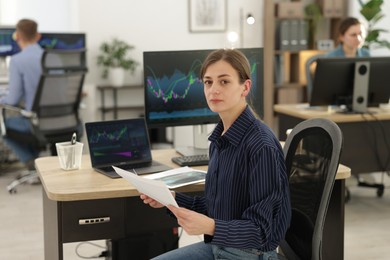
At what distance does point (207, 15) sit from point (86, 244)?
11.9 ft

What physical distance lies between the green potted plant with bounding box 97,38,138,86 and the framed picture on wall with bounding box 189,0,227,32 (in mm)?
766

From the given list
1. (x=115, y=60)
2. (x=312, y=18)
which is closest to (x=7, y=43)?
(x=115, y=60)

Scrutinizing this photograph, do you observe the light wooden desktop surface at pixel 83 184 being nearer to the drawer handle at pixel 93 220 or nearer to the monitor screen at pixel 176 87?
the drawer handle at pixel 93 220

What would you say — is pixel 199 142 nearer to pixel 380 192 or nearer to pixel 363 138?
pixel 363 138

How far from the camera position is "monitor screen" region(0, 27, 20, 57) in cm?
575

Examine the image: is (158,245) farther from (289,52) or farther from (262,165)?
(289,52)

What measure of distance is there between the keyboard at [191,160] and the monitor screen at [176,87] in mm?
218

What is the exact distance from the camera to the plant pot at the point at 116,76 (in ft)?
20.7

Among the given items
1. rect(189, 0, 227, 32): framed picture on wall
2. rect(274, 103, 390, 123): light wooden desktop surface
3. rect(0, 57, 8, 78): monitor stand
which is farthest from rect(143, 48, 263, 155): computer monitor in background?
rect(189, 0, 227, 32): framed picture on wall

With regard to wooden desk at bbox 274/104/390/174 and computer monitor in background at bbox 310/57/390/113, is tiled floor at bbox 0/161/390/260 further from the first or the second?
computer monitor in background at bbox 310/57/390/113

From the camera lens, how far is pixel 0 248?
3742 mm

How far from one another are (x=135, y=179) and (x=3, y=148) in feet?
14.3

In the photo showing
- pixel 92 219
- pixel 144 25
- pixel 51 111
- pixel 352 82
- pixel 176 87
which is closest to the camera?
pixel 92 219

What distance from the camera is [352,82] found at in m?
4.16
